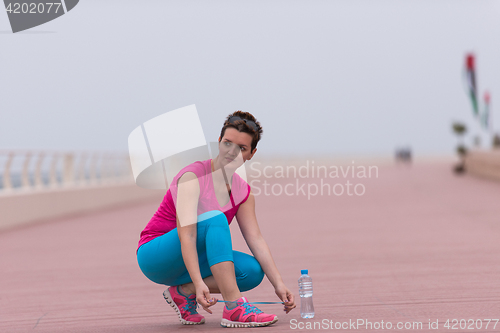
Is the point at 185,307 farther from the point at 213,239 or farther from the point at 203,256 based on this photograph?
the point at 213,239

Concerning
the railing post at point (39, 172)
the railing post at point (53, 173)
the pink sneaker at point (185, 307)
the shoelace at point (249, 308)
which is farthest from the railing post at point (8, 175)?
the shoelace at point (249, 308)

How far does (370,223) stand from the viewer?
37.2 ft

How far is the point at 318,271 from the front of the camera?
21.5ft

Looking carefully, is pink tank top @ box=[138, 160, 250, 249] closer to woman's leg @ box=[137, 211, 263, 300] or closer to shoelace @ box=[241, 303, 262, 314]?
woman's leg @ box=[137, 211, 263, 300]

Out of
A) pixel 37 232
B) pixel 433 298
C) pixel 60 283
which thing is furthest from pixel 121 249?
pixel 433 298

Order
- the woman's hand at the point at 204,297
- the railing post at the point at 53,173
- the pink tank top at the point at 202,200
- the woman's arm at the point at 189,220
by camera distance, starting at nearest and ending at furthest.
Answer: the woman's hand at the point at 204,297, the woman's arm at the point at 189,220, the pink tank top at the point at 202,200, the railing post at the point at 53,173

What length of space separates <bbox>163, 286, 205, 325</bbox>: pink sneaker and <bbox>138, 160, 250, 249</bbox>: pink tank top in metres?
0.39

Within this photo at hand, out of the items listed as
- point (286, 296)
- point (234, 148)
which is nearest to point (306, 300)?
point (286, 296)

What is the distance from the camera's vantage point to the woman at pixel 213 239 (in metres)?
3.90

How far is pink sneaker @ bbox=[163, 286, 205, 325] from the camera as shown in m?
4.27

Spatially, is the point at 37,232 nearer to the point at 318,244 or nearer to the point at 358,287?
the point at 318,244

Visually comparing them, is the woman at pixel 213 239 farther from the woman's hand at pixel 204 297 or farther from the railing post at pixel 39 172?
the railing post at pixel 39 172

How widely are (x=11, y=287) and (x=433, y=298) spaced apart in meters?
3.81

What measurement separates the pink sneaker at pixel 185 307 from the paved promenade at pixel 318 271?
7cm
